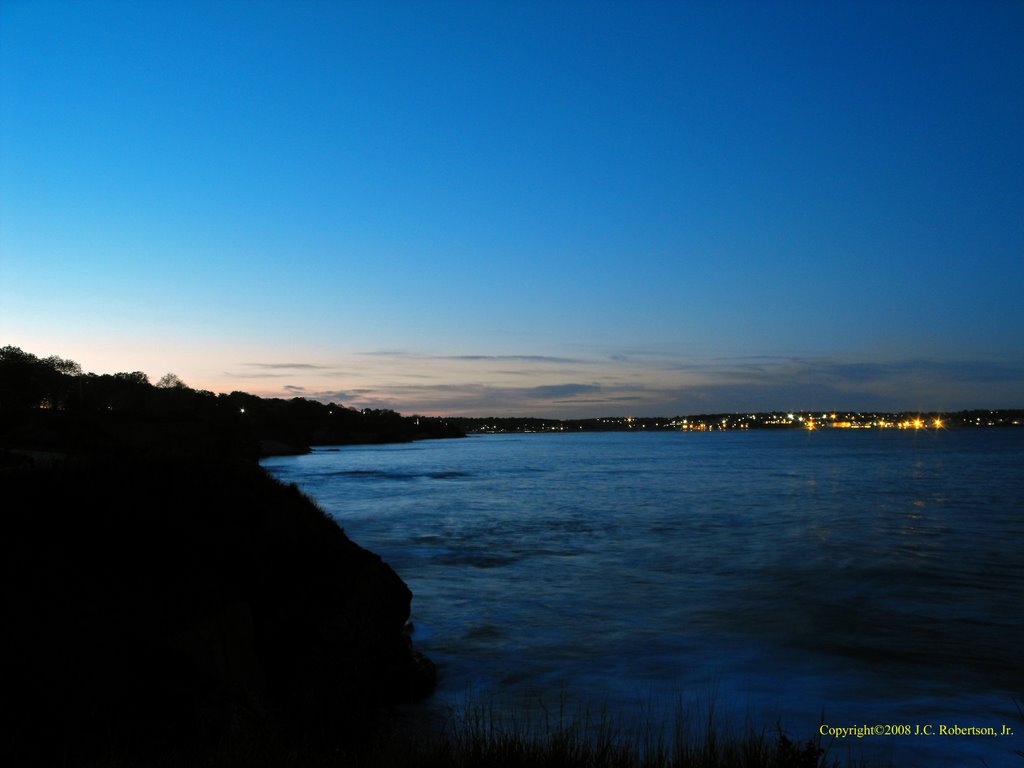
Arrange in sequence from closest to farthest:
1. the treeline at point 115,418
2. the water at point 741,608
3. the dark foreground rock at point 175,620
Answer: the dark foreground rock at point 175,620 → the water at point 741,608 → the treeline at point 115,418

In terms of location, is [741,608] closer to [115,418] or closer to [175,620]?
[175,620]

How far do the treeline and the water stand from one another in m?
9.45

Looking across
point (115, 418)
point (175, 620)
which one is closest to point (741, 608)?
point (175, 620)

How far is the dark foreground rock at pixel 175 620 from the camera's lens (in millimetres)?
6438

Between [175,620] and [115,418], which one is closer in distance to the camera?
[175,620]

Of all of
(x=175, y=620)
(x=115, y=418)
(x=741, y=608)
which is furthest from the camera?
(x=115, y=418)

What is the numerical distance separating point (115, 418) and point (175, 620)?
57.2 meters

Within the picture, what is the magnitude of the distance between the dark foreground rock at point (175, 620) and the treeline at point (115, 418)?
5037 mm

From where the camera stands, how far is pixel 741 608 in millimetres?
18312

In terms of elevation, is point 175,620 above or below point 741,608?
above

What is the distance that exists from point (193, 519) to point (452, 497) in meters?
41.7

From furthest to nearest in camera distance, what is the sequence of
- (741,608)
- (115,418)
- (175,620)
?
(115,418) → (741,608) → (175,620)

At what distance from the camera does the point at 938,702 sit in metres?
11.5

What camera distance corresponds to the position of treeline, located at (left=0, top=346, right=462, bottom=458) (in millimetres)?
34375
